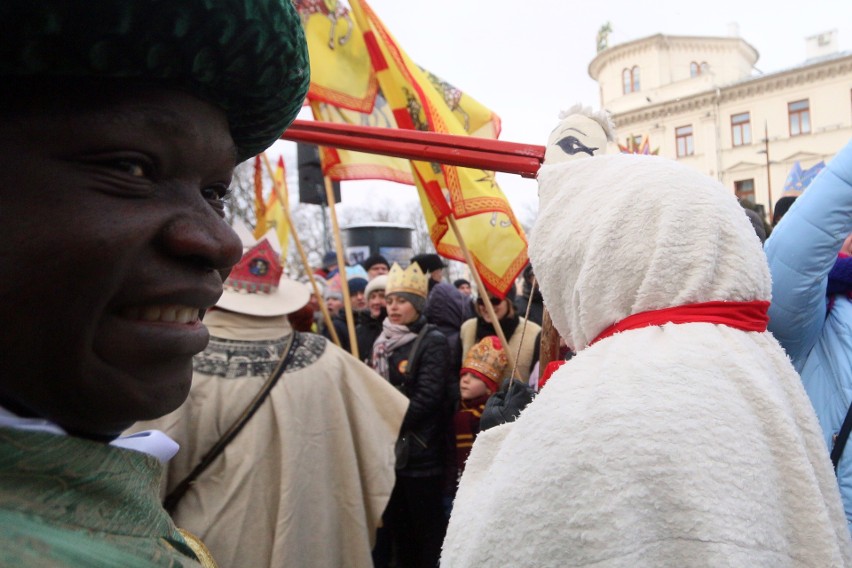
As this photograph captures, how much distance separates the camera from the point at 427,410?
151 inches

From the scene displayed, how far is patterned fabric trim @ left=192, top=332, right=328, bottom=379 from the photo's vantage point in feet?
8.99

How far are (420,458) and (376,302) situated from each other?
2191mm

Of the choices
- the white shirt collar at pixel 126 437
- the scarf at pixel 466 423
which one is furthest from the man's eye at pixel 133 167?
the scarf at pixel 466 423

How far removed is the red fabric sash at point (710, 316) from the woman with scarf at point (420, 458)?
9.06ft

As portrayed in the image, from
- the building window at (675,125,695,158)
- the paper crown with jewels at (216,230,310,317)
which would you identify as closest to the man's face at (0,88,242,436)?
the paper crown with jewels at (216,230,310,317)

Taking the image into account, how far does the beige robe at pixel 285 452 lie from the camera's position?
2600 millimetres

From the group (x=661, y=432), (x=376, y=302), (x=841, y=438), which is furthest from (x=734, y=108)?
(x=661, y=432)

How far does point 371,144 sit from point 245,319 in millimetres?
1185

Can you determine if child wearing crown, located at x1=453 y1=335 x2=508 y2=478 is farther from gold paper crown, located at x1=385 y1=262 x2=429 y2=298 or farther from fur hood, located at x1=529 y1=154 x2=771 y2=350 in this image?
fur hood, located at x1=529 y1=154 x2=771 y2=350

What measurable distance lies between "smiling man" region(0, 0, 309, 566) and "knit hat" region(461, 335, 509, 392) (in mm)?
2826

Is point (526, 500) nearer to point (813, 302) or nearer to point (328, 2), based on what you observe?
point (813, 302)

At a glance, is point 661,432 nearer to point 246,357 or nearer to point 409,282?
point 246,357

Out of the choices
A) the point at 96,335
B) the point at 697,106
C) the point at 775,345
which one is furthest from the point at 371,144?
the point at 697,106

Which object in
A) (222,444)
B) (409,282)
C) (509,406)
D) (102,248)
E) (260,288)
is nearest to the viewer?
(102,248)
